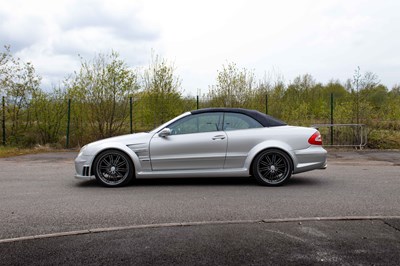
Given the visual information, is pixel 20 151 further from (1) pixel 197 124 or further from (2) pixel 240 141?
(2) pixel 240 141

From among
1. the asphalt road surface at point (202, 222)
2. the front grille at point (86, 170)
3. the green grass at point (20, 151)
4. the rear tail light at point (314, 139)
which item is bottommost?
the asphalt road surface at point (202, 222)

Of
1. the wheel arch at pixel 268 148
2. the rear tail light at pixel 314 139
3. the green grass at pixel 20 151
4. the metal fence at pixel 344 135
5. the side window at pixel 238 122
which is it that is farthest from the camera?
the metal fence at pixel 344 135

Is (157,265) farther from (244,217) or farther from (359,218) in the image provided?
(359,218)

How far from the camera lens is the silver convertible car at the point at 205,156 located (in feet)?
23.0

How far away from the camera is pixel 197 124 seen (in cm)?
727

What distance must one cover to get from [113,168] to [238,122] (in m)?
2.53

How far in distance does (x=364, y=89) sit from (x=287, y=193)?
10.6m

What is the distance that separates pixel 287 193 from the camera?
21.0 ft

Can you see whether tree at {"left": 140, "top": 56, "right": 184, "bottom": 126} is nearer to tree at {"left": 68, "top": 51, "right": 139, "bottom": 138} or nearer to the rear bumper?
tree at {"left": 68, "top": 51, "right": 139, "bottom": 138}

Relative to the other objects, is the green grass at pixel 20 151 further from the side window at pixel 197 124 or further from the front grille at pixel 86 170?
the side window at pixel 197 124

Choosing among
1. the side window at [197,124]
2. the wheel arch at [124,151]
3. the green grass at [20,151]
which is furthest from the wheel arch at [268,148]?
the green grass at [20,151]

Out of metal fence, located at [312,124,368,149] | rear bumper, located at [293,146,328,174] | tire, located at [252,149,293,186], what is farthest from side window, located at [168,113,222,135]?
metal fence, located at [312,124,368,149]

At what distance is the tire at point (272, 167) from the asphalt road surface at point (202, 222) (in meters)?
0.23

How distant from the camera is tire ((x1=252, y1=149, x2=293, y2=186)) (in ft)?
23.1
